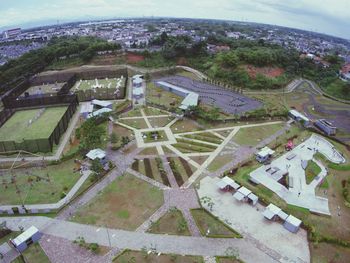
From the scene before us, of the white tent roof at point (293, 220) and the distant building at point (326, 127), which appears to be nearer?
the white tent roof at point (293, 220)

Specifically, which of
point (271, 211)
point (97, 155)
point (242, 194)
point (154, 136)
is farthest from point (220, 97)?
point (271, 211)

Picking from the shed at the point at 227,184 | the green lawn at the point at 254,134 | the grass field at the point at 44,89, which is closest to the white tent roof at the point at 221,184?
the shed at the point at 227,184

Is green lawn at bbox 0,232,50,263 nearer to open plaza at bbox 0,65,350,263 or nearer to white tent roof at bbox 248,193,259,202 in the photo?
open plaza at bbox 0,65,350,263

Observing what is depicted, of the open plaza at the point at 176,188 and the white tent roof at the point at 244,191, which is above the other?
the white tent roof at the point at 244,191

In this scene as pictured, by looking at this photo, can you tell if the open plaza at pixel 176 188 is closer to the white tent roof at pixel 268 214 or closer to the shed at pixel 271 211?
the shed at pixel 271 211

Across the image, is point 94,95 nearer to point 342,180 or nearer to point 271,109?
point 271,109
